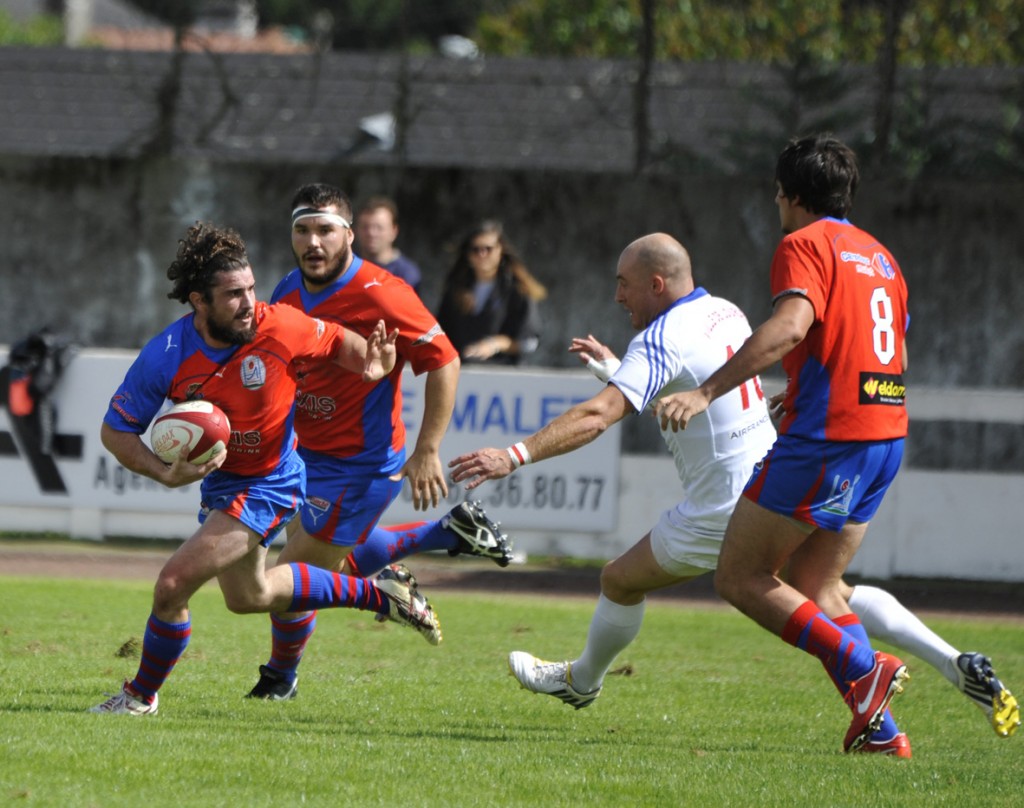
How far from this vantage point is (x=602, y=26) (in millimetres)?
26875

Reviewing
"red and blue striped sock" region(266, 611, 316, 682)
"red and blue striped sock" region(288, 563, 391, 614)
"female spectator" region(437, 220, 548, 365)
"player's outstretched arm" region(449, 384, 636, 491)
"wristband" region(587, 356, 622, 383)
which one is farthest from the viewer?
"female spectator" region(437, 220, 548, 365)

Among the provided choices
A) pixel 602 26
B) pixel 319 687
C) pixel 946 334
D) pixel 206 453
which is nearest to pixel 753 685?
pixel 319 687

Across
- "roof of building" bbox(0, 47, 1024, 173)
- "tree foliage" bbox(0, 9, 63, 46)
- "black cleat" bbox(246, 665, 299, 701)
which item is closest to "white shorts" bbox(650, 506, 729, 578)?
"black cleat" bbox(246, 665, 299, 701)

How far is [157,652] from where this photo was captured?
6.07 meters

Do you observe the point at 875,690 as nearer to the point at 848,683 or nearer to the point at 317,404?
the point at 848,683

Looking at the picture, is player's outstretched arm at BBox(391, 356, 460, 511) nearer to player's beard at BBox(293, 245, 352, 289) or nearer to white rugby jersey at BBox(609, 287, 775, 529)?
player's beard at BBox(293, 245, 352, 289)

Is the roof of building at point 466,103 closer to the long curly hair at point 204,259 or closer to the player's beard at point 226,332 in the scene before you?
the long curly hair at point 204,259

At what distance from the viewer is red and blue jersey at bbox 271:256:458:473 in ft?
22.4

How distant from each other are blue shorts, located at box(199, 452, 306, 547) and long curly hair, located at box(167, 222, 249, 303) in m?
0.72

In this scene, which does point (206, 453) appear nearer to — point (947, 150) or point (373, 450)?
point (373, 450)

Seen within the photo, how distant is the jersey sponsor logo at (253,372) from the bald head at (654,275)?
146 centimetres

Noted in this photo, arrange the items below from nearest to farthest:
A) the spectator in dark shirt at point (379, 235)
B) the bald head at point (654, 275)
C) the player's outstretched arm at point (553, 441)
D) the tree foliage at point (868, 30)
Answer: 1. the player's outstretched arm at point (553, 441)
2. the bald head at point (654, 275)
3. the spectator in dark shirt at point (379, 235)
4. the tree foliage at point (868, 30)

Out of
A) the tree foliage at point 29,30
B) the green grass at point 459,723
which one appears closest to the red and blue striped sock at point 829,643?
the green grass at point 459,723

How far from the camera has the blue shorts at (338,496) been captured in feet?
22.6
